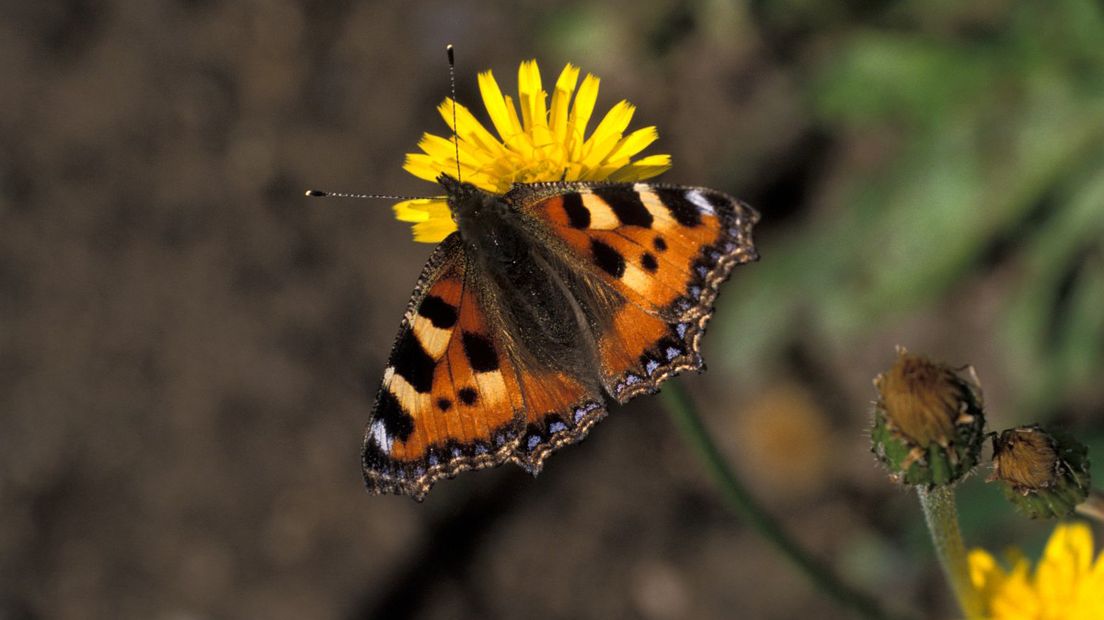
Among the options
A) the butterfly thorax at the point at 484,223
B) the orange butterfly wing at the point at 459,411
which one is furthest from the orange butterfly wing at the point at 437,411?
the butterfly thorax at the point at 484,223

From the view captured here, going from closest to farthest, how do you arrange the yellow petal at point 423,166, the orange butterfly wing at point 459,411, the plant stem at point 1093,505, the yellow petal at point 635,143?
the plant stem at point 1093,505 → the orange butterfly wing at point 459,411 → the yellow petal at point 635,143 → the yellow petal at point 423,166

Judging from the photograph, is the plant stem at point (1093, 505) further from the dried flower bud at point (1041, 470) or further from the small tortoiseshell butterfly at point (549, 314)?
the small tortoiseshell butterfly at point (549, 314)

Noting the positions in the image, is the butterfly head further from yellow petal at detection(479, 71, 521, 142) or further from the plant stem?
the plant stem

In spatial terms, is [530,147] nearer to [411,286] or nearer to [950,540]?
[950,540]

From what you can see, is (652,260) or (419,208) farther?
(419,208)

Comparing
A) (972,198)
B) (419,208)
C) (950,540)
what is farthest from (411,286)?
(950,540)

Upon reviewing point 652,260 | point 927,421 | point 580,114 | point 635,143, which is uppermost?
point 580,114
